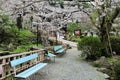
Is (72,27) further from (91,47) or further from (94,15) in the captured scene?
(91,47)

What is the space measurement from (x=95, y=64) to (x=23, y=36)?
7.91 m

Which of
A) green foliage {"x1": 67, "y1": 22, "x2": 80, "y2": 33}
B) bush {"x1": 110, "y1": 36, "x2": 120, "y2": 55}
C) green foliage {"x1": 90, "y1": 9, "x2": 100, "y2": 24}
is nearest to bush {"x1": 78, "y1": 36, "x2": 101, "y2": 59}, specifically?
green foliage {"x1": 90, "y1": 9, "x2": 100, "y2": 24}

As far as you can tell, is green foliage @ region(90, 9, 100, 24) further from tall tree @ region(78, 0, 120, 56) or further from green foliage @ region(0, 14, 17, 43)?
green foliage @ region(0, 14, 17, 43)


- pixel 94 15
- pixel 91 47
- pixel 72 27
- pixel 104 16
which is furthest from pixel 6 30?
pixel 72 27

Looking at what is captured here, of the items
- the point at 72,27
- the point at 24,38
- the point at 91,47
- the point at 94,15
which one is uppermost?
the point at 94,15

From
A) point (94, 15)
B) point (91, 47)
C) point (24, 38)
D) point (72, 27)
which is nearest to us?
point (91, 47)

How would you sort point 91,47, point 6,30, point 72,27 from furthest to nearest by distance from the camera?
point 72,27, point 6,30, point 91,47

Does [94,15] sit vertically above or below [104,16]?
above

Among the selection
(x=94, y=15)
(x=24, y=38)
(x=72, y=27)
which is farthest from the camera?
(x=72, y=27)

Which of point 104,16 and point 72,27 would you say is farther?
point 72,27

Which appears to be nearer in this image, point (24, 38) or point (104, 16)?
point (104, 16)

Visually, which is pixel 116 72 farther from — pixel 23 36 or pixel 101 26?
pixel 23 36

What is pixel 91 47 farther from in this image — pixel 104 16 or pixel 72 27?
pixel 72 27

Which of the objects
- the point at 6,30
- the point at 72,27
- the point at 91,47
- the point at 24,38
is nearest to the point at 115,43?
the point at 91,47
